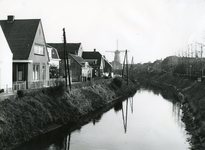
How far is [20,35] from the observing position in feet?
98.1

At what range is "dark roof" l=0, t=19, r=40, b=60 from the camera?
2856cm

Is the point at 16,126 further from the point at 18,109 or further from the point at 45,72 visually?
the point at 45,72

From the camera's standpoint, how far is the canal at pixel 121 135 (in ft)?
62.7

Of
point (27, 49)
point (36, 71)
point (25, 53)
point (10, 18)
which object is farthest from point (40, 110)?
point (10, 18)

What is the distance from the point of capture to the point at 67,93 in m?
29.0

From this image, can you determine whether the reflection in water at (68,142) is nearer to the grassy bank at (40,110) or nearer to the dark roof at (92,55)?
the grassy bank at (40,110)

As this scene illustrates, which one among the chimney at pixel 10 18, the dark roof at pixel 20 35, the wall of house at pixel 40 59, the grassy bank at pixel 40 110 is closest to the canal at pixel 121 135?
the grassy bank at pixel 40 110

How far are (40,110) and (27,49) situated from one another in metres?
9.44

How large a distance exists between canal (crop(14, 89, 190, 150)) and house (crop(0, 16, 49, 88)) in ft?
24.7

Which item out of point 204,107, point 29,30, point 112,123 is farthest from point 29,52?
point 204,107

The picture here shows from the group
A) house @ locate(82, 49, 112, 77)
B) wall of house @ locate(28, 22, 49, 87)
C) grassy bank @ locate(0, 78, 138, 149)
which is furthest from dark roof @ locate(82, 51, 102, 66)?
wall of house @ locate(28, 22, 49, 87)

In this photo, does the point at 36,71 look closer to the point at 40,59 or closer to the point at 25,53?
the point at 40,59

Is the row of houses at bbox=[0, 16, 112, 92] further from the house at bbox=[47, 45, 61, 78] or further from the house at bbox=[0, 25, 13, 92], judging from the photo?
the house at bbox=[47, 45, 61, 78]

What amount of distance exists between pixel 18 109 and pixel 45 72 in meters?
14.3
